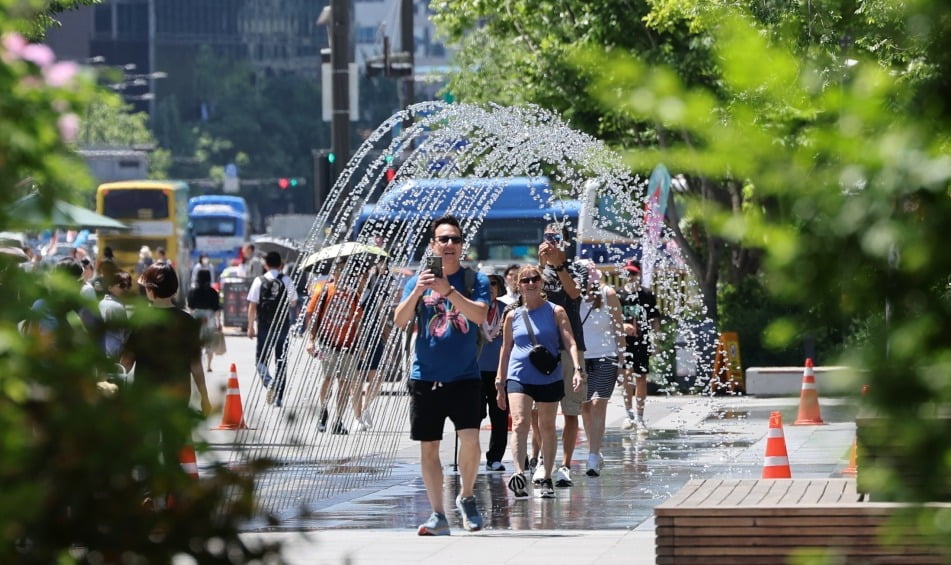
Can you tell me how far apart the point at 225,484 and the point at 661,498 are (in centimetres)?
872

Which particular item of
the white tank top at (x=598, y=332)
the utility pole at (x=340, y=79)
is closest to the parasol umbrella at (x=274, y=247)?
the utility pole at (x=340, y=79)

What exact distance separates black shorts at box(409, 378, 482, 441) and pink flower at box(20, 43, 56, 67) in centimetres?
641

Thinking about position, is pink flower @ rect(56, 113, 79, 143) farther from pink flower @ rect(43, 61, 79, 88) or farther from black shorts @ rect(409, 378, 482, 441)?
black shorts @ rect(409, 378, 482, 441)

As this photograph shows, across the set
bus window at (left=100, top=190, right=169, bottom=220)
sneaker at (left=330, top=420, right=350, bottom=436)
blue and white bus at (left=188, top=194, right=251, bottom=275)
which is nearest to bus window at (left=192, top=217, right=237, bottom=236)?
blue and white bus at (left=188, top=194, right=251, bottom=275)

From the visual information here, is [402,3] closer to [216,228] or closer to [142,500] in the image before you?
[142,500]

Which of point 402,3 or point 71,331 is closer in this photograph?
point 71,331

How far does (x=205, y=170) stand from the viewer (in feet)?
378

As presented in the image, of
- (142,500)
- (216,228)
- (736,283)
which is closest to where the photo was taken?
(142,500)

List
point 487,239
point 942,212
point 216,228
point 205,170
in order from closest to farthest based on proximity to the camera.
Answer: point 942,212, point 487,239, point 216,228, point 205,170

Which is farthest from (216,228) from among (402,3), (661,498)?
(661,498)

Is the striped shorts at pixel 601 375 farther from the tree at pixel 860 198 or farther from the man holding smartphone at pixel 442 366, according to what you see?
the tree at pixel 860 198

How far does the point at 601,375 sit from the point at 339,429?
2.50 meters

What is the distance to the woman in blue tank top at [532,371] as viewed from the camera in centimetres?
1208

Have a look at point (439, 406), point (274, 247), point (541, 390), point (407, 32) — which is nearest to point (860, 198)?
point (439, 406)
